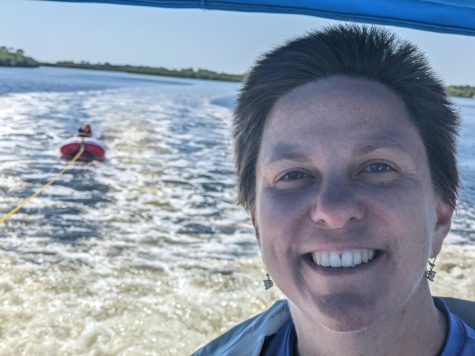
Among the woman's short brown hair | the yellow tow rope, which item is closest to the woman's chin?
the woman's short brown hair

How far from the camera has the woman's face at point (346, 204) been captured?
4.41ft

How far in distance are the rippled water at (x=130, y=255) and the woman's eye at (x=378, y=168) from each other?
0.45m

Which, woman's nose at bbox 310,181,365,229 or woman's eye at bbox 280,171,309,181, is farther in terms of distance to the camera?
woman's eye at bbox 280,171,309,181

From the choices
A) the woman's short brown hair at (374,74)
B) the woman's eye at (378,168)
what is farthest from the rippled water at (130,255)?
the woman's eye at (378,168)

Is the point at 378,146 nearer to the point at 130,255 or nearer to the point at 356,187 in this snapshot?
the point at 356,187

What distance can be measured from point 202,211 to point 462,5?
283 inches

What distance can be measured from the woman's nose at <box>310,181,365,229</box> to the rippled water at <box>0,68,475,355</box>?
603 millimetres

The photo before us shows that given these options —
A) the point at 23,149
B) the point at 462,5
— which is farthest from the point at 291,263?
the point at 23,149

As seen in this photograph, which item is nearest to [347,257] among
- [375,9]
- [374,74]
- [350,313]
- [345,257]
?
[345,257]

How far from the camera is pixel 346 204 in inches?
52.3

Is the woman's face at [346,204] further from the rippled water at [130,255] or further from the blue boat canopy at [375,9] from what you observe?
the blue boat canopy at [375,9]

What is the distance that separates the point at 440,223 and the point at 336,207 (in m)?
0.44

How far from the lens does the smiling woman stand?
4.44 feet

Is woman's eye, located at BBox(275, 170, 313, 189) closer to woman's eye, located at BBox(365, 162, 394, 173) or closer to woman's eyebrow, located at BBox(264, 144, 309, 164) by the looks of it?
woman's eyebrow, located at BBox(264, 144, 309, 164)
